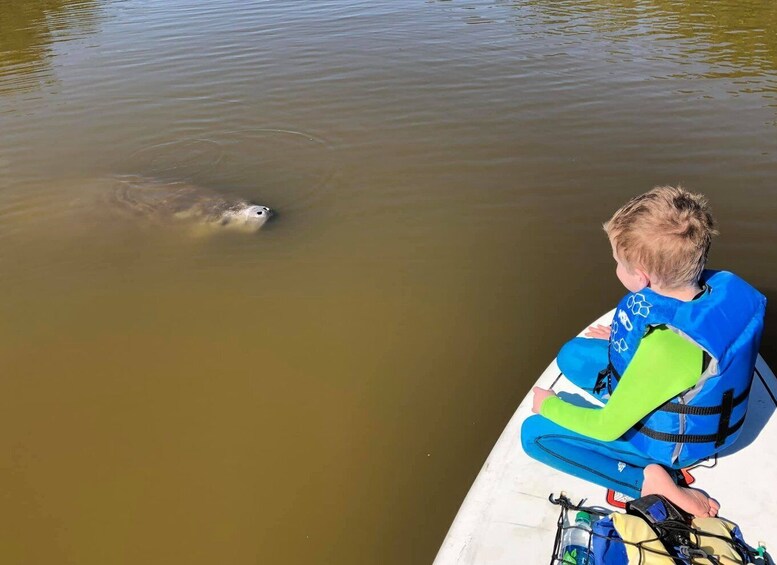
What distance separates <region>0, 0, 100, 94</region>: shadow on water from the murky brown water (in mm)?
174

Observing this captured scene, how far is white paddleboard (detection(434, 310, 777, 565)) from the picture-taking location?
112 inches

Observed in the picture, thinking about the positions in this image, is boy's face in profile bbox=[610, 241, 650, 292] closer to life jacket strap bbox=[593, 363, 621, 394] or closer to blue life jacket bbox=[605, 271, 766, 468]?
blue life jacket bbox=[605, 271, 766, 468]

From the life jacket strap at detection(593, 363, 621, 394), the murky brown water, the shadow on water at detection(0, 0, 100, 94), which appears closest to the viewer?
the life jacket strap at detection(593, 363, 621, 394)

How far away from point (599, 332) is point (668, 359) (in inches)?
53.2

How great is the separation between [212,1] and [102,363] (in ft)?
41.0

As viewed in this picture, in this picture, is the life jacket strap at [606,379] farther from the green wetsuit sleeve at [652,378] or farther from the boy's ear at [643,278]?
the boy's ear at [643,278]

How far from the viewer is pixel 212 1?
14727mm

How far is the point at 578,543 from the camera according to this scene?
2805 millimetres

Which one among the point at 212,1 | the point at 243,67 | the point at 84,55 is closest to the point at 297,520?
the point at 243,67

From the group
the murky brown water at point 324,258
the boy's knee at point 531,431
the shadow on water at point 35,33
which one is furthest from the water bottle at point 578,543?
the shadow on water at point 35,33

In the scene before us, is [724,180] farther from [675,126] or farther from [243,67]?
[243,67]

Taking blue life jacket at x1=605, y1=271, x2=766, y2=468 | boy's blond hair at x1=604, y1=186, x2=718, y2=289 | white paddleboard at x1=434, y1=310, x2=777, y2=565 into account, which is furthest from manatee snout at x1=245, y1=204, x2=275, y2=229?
boy's blond hair at x1=604, y1=186, x2=718, y2=289

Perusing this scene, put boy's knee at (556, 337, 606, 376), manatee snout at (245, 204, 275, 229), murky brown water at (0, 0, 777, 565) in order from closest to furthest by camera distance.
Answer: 1. boy's knee at (556, 337, 606, 376)
2. murky brown water at (0, 0, 777, 565)
3. manatee snout at (245, 204, 275, 229)

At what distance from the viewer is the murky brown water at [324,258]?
3840 millimetres
